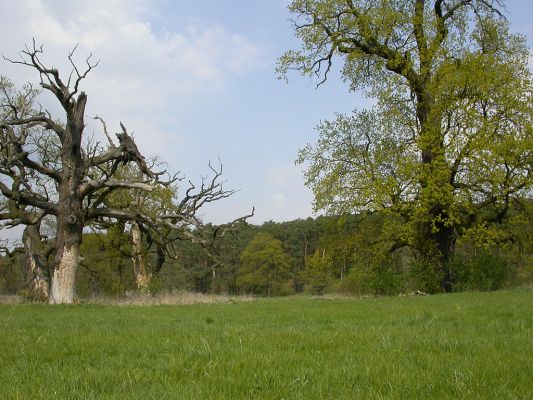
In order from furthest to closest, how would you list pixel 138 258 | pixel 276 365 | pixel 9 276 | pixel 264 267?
1. pixel 264 267
2. pixel 9 276
3. pixel 138 258
4. pixel 276 365

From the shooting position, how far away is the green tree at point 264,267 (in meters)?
83.9

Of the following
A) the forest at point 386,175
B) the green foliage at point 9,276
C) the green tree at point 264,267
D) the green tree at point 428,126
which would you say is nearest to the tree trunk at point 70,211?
the forest at point 386,175

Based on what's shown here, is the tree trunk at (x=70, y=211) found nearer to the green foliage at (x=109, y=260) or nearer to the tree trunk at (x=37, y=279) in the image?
the tree trunk at (x=37, y=279)

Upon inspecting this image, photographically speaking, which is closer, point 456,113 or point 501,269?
point 456,113

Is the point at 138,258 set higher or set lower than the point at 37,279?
higher

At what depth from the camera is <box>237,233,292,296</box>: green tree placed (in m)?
83.9

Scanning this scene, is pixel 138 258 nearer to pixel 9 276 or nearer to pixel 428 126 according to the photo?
pixel 428 126

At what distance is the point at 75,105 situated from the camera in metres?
22.0

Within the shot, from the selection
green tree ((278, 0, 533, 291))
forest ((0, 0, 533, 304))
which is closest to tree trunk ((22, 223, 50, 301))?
forest ((0, 0, 533, 304))

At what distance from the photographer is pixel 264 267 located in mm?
84375

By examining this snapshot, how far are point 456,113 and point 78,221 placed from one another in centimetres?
A: 1943

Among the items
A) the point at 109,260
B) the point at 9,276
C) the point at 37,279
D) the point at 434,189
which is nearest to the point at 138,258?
the point at 109,260

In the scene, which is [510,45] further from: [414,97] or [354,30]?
[354,30]

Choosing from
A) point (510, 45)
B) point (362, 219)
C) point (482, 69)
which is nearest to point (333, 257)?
point (362, 219)
